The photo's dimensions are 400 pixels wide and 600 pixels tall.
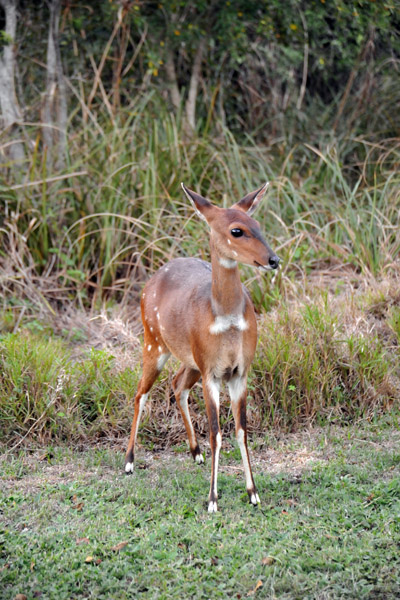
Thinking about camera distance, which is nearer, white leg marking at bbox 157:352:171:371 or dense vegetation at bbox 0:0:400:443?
white leg marking at bbox 157:352:171:371

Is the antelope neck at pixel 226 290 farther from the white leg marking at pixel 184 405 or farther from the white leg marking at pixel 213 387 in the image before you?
the white leg marking at pixel 184 405

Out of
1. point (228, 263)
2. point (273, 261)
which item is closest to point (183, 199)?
point (228, 263)

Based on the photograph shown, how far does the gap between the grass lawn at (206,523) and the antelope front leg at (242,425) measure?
100mm

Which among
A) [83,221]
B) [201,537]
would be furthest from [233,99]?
[201,537]

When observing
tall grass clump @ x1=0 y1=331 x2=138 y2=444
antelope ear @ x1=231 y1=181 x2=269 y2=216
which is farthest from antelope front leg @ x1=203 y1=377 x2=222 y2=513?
tall grass clump @ x1=0 y1=331 x2=138 y2=444

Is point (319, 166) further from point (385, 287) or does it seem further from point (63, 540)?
point (63, 540)

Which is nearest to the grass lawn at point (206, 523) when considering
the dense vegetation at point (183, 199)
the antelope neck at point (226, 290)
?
the dense vegetation at point (183, 199)

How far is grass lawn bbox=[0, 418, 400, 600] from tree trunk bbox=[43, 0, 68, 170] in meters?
4.52

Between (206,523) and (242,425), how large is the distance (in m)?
0.62

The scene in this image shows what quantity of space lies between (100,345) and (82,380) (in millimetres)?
1040

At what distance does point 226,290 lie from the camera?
436 cm

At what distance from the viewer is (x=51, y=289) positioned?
7.88m

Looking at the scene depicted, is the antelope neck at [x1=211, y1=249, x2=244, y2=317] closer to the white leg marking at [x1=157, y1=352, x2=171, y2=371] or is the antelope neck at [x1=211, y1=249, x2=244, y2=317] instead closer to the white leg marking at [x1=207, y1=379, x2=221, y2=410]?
the white leg marking at [x1=207, y1=379, x2=221, y2=410]

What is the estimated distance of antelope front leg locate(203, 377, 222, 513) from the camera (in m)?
4.46
